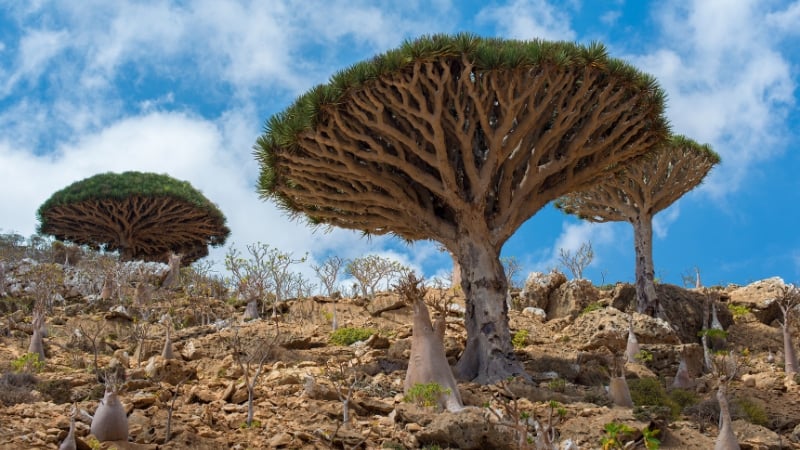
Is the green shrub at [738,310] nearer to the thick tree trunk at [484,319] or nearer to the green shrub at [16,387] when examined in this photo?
the thick tree trunk at [484,319]

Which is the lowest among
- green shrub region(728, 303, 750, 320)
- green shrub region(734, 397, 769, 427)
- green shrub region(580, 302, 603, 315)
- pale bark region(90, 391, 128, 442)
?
pale bark region(90, 391, 128, 442)

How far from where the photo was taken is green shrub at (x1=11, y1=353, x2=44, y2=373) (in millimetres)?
10352

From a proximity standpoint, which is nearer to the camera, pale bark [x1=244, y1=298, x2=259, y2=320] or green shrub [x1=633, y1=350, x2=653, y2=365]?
green shrub [x1=633, y1=350, x2=653, y2=365]

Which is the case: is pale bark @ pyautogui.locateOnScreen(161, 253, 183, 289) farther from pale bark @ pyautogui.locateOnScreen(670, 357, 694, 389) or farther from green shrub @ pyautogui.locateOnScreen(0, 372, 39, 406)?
pale bark @ pyautogui.locateOnScreen(670, 357, 694, 389)

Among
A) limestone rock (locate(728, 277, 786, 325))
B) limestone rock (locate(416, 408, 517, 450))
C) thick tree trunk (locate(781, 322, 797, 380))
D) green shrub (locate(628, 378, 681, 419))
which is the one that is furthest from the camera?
limestone rock (locate(728, 277, 786, 325))

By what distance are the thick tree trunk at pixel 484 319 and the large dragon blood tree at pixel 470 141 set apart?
2 centimetres

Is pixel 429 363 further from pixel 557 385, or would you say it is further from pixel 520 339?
pixel 520 339

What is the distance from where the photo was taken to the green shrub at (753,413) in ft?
30.7

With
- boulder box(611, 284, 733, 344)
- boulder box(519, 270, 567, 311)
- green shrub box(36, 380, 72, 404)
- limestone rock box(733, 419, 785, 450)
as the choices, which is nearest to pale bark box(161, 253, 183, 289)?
boulder box(519, 270, 567, 311)

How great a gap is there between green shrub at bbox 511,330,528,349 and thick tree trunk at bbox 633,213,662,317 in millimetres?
4386

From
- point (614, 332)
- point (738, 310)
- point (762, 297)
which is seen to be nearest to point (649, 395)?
point (614, 332)

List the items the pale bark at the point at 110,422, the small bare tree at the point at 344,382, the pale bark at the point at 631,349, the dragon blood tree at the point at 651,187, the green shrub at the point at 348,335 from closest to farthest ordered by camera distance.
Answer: the pale bark at the point at 110,422 → the small bare tree at the point at 344,382 → the pale bark at the point at 631,349 → the green shrub at the point at 348,335 → the dragon blood tree at the point at 651,187

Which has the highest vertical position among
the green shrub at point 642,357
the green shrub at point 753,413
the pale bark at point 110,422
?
the green shrub at point 642,357

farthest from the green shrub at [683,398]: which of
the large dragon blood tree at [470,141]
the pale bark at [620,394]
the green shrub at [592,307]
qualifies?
the green shrub at [592,307]
